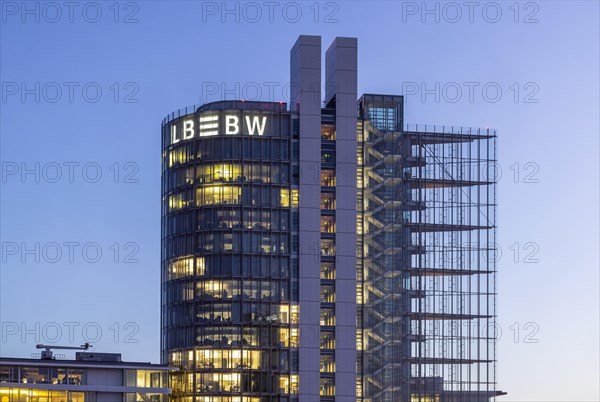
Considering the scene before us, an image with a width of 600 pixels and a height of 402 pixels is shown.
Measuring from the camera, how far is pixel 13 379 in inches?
7849
